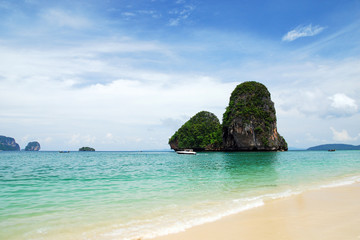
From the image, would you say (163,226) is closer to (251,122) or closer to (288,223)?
(288,223)

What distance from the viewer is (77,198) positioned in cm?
856

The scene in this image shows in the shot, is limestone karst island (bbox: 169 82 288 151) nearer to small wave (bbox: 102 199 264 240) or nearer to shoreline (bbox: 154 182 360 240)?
shoreline (bbox: 154 182 360 240)

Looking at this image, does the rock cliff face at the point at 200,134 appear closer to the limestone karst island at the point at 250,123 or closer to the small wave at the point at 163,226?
the limestone karst island at the point at 250,123

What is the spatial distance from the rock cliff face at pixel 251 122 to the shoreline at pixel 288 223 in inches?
2863

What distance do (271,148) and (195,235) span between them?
3152 inches

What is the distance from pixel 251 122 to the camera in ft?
258

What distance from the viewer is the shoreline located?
4285 mm

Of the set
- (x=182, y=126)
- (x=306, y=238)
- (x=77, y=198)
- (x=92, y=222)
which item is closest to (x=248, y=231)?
(x=306, y=238)

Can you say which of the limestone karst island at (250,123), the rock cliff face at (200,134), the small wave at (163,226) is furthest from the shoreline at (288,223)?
the rock cliff face at (200,134)

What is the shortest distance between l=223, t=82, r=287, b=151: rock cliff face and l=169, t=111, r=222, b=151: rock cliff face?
1459 cm

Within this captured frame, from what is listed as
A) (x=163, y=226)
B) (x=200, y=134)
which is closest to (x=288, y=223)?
(x=163, y=226)

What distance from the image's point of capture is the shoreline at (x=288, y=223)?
14.1ft

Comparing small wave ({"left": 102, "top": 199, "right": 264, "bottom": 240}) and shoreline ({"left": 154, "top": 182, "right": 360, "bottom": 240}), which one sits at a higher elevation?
shoreline ({"left": 154, "top": 182, "right": 360, "bottom": 240})

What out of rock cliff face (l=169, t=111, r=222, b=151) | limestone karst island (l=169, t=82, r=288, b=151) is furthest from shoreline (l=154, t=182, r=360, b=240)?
rock cliff face (l=169, t=111, r=222, b=151)
